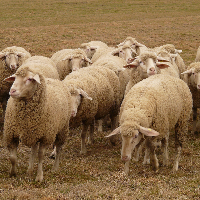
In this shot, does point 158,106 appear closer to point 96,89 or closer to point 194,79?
point 96,89

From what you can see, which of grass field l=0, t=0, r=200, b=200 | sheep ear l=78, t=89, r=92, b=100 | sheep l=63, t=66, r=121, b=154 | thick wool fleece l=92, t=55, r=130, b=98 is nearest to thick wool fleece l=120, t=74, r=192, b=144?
grass field l=0, t=0, r=200, b=200

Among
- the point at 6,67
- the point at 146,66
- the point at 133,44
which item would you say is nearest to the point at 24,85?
the point at 146,66

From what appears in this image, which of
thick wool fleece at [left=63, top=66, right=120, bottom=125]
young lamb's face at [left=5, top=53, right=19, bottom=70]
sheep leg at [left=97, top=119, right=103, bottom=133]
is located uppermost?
young lamb's face at [left=5, top=53, right=19, bottom=70]

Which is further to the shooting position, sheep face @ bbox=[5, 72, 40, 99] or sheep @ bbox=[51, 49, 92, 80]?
sheep @ bbox=[51, 49, 92, 80]

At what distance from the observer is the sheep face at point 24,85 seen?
20.4 ft

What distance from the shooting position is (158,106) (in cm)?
721

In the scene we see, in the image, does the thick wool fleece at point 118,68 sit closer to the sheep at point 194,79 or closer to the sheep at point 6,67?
the sheep at point 194,79

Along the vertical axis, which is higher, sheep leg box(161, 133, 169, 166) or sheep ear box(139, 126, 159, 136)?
sheep ear box(139, 126, 159, 136)

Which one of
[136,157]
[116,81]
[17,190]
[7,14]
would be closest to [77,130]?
[116,81]

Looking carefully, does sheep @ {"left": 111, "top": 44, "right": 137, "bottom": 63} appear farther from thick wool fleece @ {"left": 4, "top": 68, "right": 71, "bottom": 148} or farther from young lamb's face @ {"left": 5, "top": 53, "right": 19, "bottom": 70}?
thick wool fleece @ {"left": 4, "top": 68, "right": 71, "bottom": 148}

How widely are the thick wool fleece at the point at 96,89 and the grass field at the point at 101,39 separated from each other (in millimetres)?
971

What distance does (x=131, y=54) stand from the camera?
1306 centimetres

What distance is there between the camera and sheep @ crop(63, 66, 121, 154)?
8.96m

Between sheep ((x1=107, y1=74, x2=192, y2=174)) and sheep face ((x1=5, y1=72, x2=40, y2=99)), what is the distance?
5.65ft
